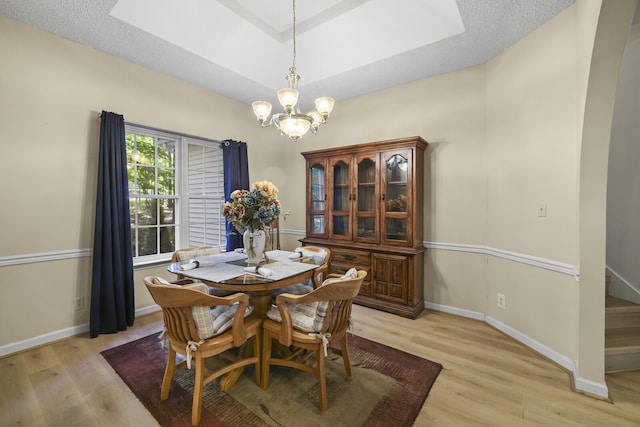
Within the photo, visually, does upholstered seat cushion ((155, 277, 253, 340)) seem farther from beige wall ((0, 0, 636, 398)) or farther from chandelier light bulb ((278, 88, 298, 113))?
beige wall ((0, 0, 636, 398))

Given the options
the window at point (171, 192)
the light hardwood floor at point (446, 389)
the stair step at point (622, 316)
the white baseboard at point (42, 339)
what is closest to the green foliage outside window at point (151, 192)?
the window at point (171, 192)

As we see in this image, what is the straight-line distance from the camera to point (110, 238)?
108 inches

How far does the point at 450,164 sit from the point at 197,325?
305 cm

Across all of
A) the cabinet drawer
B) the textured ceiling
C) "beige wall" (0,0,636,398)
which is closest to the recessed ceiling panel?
the textured ceiling

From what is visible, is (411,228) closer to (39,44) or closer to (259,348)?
(259,348)

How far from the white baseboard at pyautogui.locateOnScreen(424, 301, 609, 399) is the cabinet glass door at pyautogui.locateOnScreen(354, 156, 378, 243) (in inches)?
44.9

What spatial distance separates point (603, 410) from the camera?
1747mm

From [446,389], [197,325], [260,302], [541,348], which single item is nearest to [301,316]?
[260,302]

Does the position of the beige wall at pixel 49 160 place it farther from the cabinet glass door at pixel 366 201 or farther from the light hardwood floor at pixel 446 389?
the cabinet glass door at pixel 366 201

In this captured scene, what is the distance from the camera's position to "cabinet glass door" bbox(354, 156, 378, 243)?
3.43m

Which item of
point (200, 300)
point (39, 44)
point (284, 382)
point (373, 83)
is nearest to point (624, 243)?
point (373, 83)

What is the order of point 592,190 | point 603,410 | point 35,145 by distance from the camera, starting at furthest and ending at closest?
point 35,145 → point 592,190 → point 603,410

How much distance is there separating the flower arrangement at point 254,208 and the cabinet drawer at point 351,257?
1517mm

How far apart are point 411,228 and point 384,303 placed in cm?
96
